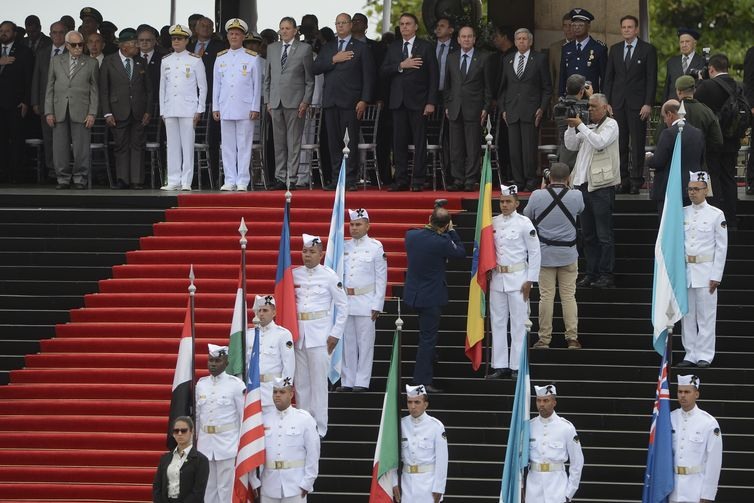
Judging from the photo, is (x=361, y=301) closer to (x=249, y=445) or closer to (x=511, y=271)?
(x=511, y=271)

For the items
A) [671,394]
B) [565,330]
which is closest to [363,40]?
[565,330]

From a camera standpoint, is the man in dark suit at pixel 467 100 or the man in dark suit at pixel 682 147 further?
the man in dark suit at pixel 467 100

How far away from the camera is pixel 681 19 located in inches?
1794

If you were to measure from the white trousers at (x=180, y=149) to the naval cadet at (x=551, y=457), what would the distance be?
8837mm

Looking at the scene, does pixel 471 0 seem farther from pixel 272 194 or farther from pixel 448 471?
pixel 448 471

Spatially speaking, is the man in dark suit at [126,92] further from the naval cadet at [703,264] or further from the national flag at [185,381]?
the naval cadet at [703,264]

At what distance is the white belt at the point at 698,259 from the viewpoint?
1812cm

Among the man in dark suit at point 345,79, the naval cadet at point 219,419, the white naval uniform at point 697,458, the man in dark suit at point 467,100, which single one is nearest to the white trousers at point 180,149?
the man in dark suit at point 345,79

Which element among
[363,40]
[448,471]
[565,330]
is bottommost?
[448,471]

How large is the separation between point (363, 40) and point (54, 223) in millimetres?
4390

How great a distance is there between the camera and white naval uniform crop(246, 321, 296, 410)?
17016 millimetres

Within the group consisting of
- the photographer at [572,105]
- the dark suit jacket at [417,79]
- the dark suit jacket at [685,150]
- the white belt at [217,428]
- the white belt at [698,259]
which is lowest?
the white belt at [217,428]

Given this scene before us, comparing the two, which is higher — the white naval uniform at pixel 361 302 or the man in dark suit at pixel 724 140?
the man in dark suit at pixel 724 140

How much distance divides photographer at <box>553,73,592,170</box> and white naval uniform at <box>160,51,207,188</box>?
5176 mm
